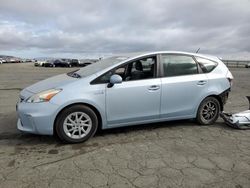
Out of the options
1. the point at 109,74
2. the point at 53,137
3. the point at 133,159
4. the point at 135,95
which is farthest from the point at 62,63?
the point at 133,159

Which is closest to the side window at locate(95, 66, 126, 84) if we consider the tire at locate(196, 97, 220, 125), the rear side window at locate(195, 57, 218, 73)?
the rear side window at locate(195, 57, 218, 73)

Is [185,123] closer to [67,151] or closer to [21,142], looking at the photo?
[67,151]

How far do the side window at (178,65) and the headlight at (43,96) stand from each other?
6.77 feet

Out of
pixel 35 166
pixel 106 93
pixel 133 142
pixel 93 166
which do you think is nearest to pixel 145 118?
pixel 133 142

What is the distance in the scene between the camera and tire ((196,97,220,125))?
18.5ft

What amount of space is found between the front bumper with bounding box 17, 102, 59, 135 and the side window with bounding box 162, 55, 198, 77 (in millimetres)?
2192

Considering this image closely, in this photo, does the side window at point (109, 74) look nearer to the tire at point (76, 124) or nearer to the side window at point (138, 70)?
the side window at point (138, 70)

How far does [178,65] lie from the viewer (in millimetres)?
5402

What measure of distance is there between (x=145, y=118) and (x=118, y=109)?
0.60 m

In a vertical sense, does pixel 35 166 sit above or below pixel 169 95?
below

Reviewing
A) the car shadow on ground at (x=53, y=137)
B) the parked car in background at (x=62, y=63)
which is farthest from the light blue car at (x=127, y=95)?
the parked car in background at (x=62, y=63)

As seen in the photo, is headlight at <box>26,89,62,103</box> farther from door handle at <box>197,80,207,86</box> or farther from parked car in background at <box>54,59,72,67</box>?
parked car in background at <box>54,59,72,67</box>

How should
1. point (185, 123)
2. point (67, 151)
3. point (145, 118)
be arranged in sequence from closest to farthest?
point (67, 151)
point (145, 118)
point (185, 123)

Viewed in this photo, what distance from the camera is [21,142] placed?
15.1 ft
